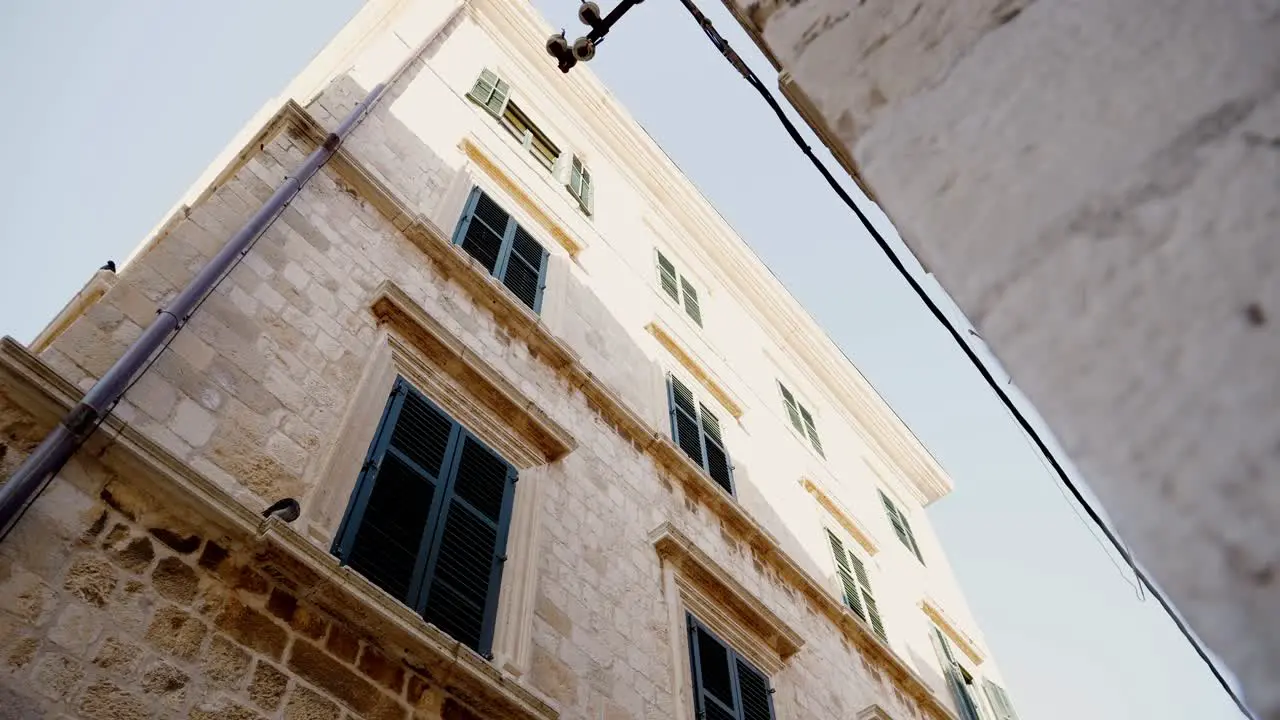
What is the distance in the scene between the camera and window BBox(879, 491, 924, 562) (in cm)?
1450

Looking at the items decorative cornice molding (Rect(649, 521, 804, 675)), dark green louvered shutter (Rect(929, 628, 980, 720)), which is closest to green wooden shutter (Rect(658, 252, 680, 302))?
decorative cornice molding (Rect(649, 521, 804, 675))

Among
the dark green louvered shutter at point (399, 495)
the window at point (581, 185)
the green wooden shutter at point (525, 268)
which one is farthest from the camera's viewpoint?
the window at point (581, 185)

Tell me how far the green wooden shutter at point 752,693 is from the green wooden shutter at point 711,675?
0.12 metres

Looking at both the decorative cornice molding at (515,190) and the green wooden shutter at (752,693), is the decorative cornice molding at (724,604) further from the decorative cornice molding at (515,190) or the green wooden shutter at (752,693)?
the decorative cornice molding at (515,190)

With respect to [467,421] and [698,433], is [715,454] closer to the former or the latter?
[698,433]

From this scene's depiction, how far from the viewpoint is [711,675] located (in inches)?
274

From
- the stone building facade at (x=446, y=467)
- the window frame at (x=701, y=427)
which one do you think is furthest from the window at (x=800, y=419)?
the window frame at (x=701, y=427)

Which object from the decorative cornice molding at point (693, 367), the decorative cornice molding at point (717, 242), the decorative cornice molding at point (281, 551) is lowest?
the decorative cornice molding at point (281, 551)

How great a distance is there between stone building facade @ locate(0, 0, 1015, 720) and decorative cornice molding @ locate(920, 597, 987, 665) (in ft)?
0.18

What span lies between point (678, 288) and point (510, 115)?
332 cm

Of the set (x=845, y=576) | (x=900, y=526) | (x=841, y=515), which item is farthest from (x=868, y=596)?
(x=900, y=526)

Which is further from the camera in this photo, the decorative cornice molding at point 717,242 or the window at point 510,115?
the decorative cornice molding at point 717,242

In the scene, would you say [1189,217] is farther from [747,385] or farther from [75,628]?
[747,385]

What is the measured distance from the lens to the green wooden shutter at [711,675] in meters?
6.64
